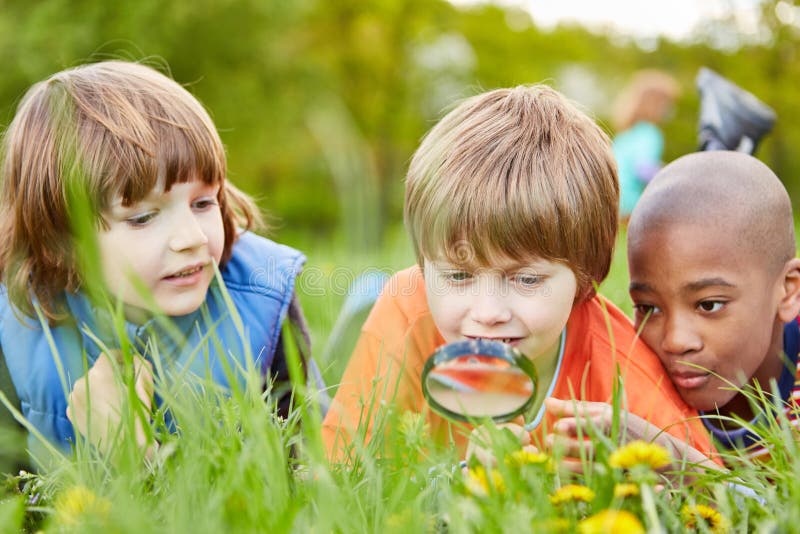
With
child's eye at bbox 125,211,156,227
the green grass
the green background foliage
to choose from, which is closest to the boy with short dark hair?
the green grass

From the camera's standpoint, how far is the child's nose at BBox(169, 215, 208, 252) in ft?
7.42

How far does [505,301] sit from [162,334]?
1.16 meters

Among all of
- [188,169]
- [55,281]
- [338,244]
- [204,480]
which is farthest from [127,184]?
[338,244]

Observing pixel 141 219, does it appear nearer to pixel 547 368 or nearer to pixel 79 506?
pixel 79 506

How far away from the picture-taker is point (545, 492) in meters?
1.45

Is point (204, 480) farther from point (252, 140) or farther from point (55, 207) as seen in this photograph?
point (252, 140)

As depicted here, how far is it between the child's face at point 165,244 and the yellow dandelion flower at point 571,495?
130cm

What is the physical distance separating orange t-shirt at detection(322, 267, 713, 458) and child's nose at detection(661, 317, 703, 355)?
0.22 ft

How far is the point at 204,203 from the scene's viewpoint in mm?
2438

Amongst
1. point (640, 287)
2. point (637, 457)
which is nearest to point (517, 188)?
point (640, 287)

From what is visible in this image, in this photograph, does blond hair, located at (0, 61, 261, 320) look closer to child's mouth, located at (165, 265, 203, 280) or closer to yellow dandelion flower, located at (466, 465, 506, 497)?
child's mouth, located at (165, 265, 203, 280)

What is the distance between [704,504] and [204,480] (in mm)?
1014

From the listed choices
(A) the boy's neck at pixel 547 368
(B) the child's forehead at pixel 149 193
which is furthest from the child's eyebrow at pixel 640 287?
(B) the child's forehead at pixel 149 193

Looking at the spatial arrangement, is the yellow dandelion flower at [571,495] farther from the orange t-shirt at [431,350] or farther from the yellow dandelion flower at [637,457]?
the orange t-shirt at [431,350]
